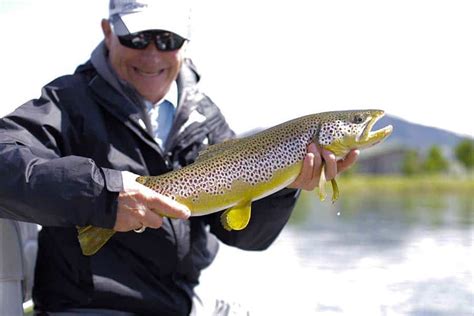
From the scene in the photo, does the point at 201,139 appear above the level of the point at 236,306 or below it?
above

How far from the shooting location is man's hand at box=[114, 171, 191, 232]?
2.95 meters

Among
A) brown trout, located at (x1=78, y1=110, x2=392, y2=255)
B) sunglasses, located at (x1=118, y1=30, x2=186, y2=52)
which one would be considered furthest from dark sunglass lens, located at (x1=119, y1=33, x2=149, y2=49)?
brown trout, located at (x1=78, y1=110, x2=392, y2=255)

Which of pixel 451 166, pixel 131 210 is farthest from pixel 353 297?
pixel 451 166

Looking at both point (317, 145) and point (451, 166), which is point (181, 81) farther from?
point (451, 166)

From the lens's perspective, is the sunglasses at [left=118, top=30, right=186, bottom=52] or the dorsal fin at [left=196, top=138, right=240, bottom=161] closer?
the dorsal fin at [left=196, top=138, right=240, bottom=161]

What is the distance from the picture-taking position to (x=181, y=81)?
4180mm

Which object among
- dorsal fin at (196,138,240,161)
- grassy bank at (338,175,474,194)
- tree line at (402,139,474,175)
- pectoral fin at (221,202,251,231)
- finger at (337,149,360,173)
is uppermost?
dorsal fin at (196,138,240,161)

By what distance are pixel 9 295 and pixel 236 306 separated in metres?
1.23

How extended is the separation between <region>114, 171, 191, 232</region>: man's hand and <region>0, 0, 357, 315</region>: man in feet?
1.77

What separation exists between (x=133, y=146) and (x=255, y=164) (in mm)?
779

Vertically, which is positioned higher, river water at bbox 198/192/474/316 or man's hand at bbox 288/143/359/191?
man's hand at bbox 288/143/359/191

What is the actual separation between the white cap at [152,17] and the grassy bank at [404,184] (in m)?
34.4

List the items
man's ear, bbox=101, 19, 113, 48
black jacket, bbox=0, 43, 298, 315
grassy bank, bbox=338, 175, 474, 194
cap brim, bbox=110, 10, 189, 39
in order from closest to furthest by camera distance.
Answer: black jacket, bbox=0, 43, 298, 315 < cap brim, bbox=110, 10, 189, 39 < man's ear, bbox=101, 19, 113, 48 < grassy bank, bbox=338, 175, 474, 194

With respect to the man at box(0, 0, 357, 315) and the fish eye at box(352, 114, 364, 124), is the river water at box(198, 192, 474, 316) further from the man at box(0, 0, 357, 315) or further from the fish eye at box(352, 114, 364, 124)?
the fish eye at box(352, 114, 364, 124)
